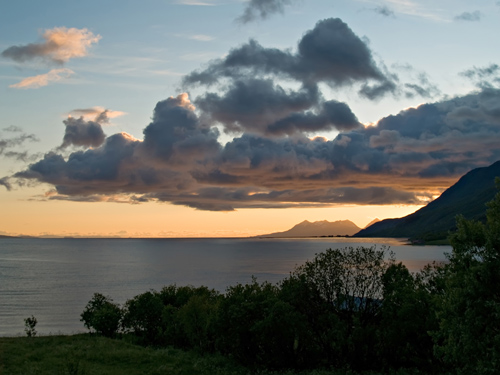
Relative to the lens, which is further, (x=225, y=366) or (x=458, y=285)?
(x=225, y=366)

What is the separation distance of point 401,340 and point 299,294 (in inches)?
502

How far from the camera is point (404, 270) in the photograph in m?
62.5

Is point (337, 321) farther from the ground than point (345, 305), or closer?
closer

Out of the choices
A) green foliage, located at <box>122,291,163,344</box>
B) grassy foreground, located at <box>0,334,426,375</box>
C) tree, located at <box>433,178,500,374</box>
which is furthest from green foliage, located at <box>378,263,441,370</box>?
green foliage, located at <box>122,291,163,344</box>

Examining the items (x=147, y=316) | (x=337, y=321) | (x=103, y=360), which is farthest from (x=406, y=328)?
(x=147, y=316)

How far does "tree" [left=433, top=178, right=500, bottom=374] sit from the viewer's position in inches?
1351

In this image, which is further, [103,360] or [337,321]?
[103,360]

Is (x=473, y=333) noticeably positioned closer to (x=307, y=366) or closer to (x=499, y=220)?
(x=499, y=220)

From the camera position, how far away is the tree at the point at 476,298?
1351 inches

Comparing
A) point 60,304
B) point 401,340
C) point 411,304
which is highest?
point 411,304

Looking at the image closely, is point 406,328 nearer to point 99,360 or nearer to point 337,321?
point 337,321

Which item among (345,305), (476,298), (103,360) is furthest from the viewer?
(103,360)

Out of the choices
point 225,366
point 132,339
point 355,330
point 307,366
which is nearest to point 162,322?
point 132,339

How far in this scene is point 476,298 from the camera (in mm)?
35281
